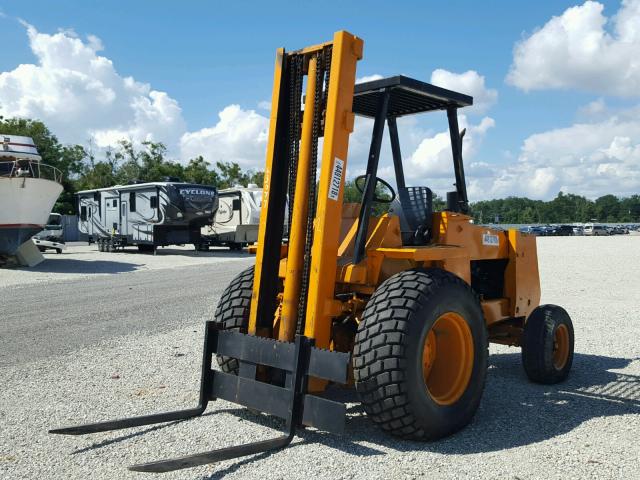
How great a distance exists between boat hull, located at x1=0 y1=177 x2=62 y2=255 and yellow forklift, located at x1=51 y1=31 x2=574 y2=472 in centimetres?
1734

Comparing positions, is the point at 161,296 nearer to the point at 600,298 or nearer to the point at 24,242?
the point at 600,298

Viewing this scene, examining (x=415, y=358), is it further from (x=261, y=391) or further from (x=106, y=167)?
(x=106, y=167)

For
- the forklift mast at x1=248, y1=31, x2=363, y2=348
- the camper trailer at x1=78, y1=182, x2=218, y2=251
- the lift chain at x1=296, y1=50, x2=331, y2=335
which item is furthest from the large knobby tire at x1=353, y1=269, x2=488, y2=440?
the camper trailer at x1=78, y1=182, x2=218, y2=251

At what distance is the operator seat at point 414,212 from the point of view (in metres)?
5.34

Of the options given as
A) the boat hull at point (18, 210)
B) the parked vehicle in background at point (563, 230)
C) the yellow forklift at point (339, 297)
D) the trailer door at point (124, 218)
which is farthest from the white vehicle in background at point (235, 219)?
the parked vehicle in background at point (563, 230)

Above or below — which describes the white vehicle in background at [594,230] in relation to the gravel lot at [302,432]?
above

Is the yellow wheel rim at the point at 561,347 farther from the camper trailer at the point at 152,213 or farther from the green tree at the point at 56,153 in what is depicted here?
the green tree at the point at 56,153

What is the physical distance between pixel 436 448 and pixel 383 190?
217 cm

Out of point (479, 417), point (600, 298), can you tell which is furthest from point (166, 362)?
point (600, 298)

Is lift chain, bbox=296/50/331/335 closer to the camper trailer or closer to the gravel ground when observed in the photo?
the gravel ground

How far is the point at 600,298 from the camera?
12.5m

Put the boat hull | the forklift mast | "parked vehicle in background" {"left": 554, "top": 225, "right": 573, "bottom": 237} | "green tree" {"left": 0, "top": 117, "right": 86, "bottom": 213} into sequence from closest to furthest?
the forklift mast
the boat hull
"green tree" {"left": 0, "top": 117, "right": 86, "bottom": 213}
"parked vehicle in background" {"left": 554, "top": 225, "right": 573, "bottom": 237}

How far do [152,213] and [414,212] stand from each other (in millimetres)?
22535

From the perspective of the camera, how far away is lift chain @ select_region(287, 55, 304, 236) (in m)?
4.84
